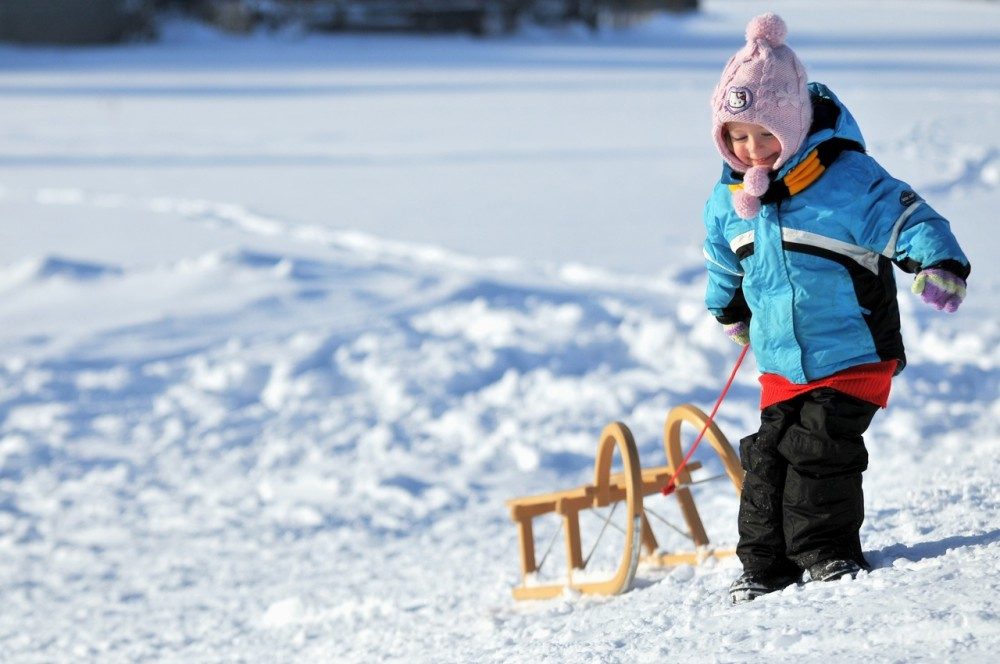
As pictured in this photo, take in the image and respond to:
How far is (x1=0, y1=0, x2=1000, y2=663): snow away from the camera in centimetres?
296

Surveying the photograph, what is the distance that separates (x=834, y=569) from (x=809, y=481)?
0.60 ft

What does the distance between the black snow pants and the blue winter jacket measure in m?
0.09

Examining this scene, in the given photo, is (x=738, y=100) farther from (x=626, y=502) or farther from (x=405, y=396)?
(x=405, y=396)

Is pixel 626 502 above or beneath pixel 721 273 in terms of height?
beneath

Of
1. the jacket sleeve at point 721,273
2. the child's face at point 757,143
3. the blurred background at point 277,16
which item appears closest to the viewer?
the child's face at point 757,143

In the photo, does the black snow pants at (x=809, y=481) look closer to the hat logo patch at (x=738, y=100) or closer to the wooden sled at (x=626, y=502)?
the wooden sled at (x=626, y=502)

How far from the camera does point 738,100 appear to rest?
2.46 meters

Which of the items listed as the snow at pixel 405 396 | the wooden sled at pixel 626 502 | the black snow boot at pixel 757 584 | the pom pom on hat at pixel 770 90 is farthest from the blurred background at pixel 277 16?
the black snow boot at pixel 757 584

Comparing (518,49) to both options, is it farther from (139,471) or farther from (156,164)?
(139,471)

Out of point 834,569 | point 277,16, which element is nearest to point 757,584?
point 834,569

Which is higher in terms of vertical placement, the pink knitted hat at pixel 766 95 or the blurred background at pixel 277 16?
the blurred background at pixel 277 16

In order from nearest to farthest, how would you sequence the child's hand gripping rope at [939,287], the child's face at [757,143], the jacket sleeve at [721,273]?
the child's hand gripping rope at [939,287], the child's face at [757,143], the jacket sleeve at [721,273]

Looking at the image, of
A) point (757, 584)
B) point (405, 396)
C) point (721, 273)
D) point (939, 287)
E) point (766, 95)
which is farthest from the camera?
point (405, 396)

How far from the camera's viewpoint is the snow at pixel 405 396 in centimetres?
296
